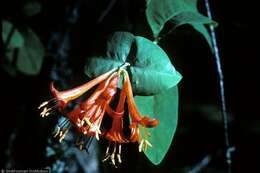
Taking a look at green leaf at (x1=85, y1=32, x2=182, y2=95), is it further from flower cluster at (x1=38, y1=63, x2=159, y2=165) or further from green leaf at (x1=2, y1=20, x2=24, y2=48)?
green leaf at (x1=2, y1=20, x2=24, y2=48)

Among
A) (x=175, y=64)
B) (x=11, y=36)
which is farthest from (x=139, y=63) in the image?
(x=11, y=36)

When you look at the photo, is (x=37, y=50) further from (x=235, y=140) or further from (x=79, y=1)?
(x=235, y=140)

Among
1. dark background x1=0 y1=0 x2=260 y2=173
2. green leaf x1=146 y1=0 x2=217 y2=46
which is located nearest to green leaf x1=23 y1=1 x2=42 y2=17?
dark background x1=0 y1=0 x2=260 y2=173

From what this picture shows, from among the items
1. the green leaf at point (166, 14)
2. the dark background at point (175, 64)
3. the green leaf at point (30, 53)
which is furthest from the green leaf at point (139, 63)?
the green leaf at point (30, 53)

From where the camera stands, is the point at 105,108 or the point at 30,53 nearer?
the point at 105,108

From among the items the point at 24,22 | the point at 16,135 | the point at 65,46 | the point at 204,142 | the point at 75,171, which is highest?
the point at 24,22

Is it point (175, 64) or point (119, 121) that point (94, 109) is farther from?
point (175, 64)

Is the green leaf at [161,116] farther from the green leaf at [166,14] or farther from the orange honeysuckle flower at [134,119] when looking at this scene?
the green leaf at [166,14]

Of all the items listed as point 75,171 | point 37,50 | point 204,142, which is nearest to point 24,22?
point 37,50
